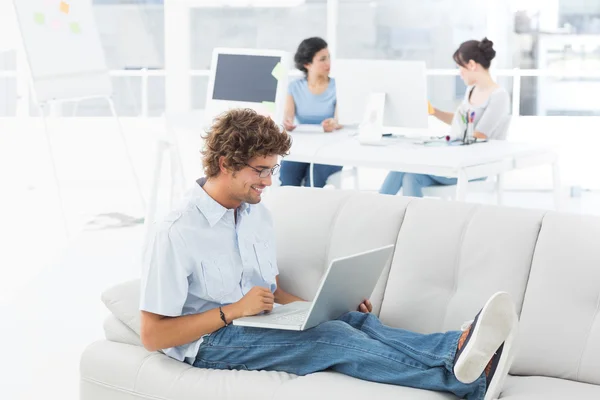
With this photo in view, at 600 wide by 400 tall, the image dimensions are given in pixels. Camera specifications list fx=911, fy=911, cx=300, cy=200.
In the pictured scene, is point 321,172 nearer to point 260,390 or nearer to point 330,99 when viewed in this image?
point 330,99

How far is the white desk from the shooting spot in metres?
3.68

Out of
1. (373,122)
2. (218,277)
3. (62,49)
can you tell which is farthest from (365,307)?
(62,49)

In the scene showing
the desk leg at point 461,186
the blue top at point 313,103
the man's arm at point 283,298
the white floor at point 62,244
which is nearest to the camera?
the man's arm at point 283,298

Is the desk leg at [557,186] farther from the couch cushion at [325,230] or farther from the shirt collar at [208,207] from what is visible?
the shirt collar at [208,207]

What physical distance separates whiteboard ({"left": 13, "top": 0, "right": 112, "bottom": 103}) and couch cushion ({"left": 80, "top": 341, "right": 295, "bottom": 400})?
3367mm

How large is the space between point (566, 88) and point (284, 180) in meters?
2.56

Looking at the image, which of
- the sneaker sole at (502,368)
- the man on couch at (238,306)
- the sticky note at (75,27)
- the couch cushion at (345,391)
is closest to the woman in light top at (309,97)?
the sticky note at (75,27)

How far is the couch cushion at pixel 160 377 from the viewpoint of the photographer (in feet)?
7.00

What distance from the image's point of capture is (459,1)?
6.59 meters

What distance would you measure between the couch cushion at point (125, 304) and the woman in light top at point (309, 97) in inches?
104

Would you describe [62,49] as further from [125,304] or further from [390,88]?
[125,304]

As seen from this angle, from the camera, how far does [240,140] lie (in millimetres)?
2191

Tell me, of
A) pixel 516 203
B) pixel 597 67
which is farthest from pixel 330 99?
pixel 597 67

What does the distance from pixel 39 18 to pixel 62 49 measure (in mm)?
228
